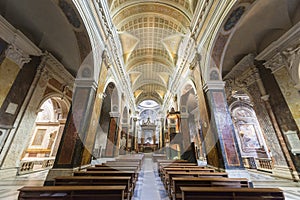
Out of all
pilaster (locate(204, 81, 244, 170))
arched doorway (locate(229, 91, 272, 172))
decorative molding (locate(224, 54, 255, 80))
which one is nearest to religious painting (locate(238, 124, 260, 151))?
arched doorway (locate(229, 91, 272, 172))

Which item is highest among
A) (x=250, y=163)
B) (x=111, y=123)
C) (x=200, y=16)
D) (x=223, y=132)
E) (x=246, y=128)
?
(x=200, y=16)

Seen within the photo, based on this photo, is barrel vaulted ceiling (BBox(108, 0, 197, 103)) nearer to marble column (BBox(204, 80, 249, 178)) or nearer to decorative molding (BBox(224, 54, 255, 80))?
decorative molding (BBox(224, 54, 255, 80))

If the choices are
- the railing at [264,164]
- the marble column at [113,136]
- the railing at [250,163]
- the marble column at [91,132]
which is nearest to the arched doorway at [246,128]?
the railing at [250,163]

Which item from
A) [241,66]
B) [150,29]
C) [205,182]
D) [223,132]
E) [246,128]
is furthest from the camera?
[246,128]

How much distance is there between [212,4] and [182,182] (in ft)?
18.5

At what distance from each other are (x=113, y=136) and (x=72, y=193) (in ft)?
21.3

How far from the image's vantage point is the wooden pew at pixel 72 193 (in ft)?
6.19

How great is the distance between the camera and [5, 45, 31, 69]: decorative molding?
14.9 feet

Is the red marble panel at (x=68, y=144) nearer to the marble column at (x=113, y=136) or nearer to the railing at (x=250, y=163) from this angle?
the marble column at (x=113, y=136)

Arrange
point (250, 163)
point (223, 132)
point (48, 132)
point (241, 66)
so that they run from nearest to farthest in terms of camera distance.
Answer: point (223, 132) → point (241, 66) → point (250, 163) → point (48, 132)

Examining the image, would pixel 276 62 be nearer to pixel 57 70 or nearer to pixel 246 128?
pixel 246 128

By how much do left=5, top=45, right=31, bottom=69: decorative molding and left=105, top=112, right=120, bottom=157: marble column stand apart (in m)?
5.04

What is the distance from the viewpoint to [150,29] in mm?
8648

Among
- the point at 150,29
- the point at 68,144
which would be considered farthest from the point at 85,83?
the point at 150,29
